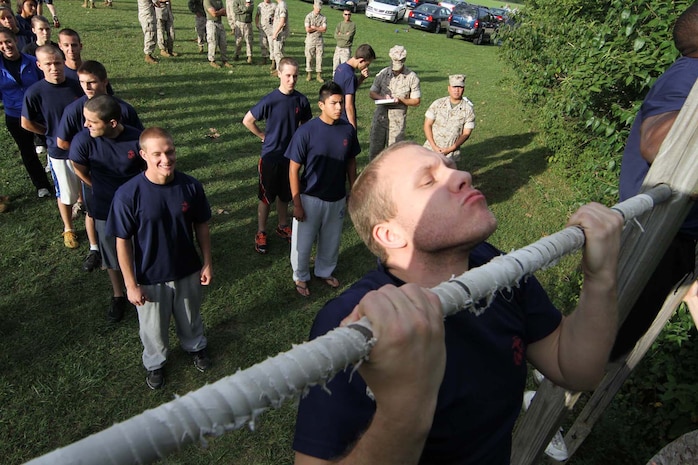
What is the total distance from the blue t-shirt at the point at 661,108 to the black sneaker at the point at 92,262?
17.5ft

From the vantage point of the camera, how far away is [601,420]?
12.4ft

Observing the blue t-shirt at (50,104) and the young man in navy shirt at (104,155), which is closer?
the young man in navy shirt at (104,155)

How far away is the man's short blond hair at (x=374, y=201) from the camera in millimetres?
1790

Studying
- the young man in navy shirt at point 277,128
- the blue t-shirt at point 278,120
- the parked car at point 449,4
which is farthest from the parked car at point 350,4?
the blue t-shirt at point 278,120

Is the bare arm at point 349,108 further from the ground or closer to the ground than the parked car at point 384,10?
closer to the ground

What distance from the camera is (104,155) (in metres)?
4.27

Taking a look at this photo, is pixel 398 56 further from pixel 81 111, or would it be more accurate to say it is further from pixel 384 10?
pixel 384 10

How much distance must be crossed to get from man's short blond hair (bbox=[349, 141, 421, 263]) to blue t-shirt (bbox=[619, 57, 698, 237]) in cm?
140

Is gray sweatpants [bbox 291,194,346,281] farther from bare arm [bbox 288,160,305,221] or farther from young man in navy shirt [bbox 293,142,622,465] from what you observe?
young man in navy shirt [bbox 293,142,622,465]

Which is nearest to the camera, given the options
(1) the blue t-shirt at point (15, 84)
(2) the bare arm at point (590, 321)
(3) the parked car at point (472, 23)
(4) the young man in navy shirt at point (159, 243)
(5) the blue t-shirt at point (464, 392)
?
(5) the blue t-shirt at point (464, 392)

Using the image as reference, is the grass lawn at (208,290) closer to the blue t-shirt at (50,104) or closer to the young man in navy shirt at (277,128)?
the young man in navy shirt at (277,128)

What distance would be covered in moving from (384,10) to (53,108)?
77.8ft

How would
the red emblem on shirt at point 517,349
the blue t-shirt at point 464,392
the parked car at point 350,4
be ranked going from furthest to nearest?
the parked car at point 350,4
the red emblem on shirt at point 517,349
the blue t-shirt at point 464,392

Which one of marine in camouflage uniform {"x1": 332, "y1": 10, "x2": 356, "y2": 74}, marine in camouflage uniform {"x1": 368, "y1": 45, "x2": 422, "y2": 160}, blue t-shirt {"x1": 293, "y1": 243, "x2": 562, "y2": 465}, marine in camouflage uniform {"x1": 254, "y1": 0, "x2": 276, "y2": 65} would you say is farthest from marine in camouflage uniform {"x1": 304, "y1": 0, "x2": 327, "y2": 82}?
blue t-shirt {"x1": 293, "y1": 243, "x2": 562, "y2": 465}
